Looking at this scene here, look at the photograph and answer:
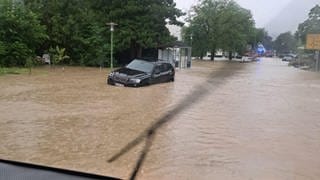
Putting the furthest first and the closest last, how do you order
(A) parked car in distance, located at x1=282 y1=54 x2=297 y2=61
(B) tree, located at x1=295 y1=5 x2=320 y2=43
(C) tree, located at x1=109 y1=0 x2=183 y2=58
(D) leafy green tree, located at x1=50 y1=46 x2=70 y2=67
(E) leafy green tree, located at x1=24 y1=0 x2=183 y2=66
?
(D) leafy green tree, located at x1=50 y1=46 x2=70 y2=67, (E) leafy green tree, located at x1=24 y1=0 x2=183 y2=66, (C) tree, located at x1=109 y1=0 x2=183 y2=58, (A) parked car in distance, located at x1=282 y1=54 x2=297 y2=61, (B) tree, located at x1=295 y1=5 x2=320 y2=43

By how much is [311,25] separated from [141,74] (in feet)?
44.1

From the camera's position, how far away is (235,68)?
1.25m

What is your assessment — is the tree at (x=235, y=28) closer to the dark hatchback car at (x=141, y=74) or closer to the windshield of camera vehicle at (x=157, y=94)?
the windshield of camera vehicle at (x=157, y=94)

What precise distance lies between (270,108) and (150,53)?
39.6ft

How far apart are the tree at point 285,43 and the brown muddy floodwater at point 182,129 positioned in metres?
0.07

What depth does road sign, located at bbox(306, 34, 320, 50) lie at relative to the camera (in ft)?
3.97

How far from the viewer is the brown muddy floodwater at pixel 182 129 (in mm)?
3922

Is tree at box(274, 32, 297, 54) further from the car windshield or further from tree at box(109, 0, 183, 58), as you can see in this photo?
tree at box(109, 0, 183, 58)

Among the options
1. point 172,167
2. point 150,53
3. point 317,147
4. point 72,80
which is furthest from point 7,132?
point 150,53

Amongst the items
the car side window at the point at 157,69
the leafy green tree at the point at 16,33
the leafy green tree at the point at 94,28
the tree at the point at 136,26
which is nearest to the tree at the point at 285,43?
the car side window at the point at 157,69

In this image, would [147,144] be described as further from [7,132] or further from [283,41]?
[7,132]

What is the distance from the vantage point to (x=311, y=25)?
1.19 meters

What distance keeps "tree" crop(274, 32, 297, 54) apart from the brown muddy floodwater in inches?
2.6

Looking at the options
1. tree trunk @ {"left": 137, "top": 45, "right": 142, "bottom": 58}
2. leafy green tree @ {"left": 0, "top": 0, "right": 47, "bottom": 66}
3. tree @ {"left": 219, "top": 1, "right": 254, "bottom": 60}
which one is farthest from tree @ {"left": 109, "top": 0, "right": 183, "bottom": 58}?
tree @ {"left": 219, "top": 1, "right": 254, "bottom": 60}
